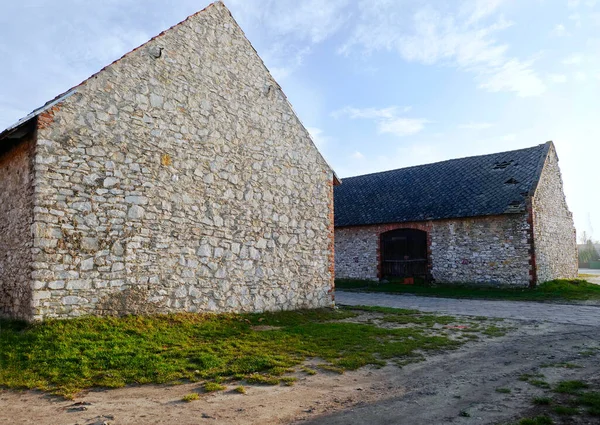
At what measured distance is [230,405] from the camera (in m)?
4.41

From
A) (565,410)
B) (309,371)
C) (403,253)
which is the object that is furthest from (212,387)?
(403,253)

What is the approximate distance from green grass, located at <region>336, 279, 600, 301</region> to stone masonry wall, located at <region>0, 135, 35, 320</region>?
15.1 metres

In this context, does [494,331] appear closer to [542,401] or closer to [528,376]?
[528,376]

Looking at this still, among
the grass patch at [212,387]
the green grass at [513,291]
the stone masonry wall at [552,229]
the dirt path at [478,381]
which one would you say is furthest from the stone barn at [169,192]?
A: the stone masonry wall at [552,229]

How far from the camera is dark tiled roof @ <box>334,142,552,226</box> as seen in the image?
1872 cm

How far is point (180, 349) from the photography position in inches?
258

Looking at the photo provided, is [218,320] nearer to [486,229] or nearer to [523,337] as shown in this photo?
[523,337]

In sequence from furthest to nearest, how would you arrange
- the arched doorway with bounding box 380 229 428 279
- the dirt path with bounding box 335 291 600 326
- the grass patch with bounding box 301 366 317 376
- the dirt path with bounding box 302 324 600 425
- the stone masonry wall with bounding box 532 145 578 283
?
the arched doorway with bounding box 380 229 428 279, the stone masonry wall with bounding box 532 145 578 283, the dirt path with bounding box 335 291 600 326, the grass patch with bounding box 301 366 317 376, the dirt path with bounding box 302 324 600 425

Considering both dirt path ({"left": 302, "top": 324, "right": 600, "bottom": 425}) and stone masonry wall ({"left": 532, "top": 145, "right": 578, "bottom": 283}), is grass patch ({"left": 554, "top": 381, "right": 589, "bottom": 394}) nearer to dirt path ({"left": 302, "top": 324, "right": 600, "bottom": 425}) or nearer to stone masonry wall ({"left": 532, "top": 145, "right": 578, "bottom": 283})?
dirt path ({"left": 302, "top": 324, "right": 600, "bottom": 425})

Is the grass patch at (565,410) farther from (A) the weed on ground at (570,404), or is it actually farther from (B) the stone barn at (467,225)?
(B) the stone barn at (467,225)

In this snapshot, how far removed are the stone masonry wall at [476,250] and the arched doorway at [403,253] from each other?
0.48 metres

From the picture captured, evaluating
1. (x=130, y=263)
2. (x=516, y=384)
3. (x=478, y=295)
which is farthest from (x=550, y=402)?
(x=478, y=295)

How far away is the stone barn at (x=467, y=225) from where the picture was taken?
17.7m

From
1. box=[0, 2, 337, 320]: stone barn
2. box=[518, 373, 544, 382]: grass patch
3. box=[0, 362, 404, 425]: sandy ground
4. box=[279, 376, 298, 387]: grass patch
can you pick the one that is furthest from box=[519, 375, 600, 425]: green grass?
box=[0, 2, 337, 320]: stone barn
